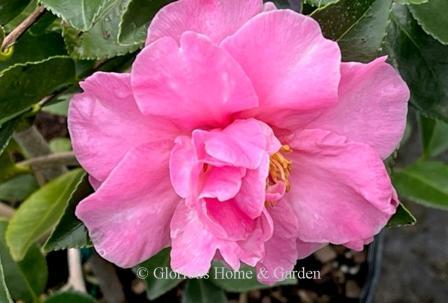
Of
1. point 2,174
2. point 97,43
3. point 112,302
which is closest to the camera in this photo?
point 97,43

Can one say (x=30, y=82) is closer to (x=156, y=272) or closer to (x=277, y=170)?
(x=277, y=170)

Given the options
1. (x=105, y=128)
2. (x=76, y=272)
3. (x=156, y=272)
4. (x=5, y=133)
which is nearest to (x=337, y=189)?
(x=105, y=128)


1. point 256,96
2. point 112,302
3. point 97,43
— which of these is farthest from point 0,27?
point 112,302

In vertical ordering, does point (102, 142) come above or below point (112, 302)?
above

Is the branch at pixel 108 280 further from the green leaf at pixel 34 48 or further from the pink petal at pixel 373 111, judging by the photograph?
the pink petal at pixel 373 111

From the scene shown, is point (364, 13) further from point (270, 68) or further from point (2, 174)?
point (2, 174)

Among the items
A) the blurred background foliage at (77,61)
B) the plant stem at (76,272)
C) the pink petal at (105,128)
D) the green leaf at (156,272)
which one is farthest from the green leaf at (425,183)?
the pink petal at (105,128)

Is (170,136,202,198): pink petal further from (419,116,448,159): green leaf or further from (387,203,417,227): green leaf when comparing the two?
(419,116,448,159): green leaf

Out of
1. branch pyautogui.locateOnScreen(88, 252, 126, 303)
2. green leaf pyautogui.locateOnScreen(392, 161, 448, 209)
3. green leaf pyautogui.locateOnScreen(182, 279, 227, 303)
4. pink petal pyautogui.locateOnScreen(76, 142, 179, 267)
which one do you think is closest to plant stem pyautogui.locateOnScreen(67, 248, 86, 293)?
branch pyautogui.locateOnScreen(88, 252, 126, 303)

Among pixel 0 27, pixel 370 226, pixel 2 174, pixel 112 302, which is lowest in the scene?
pixel 112 302
